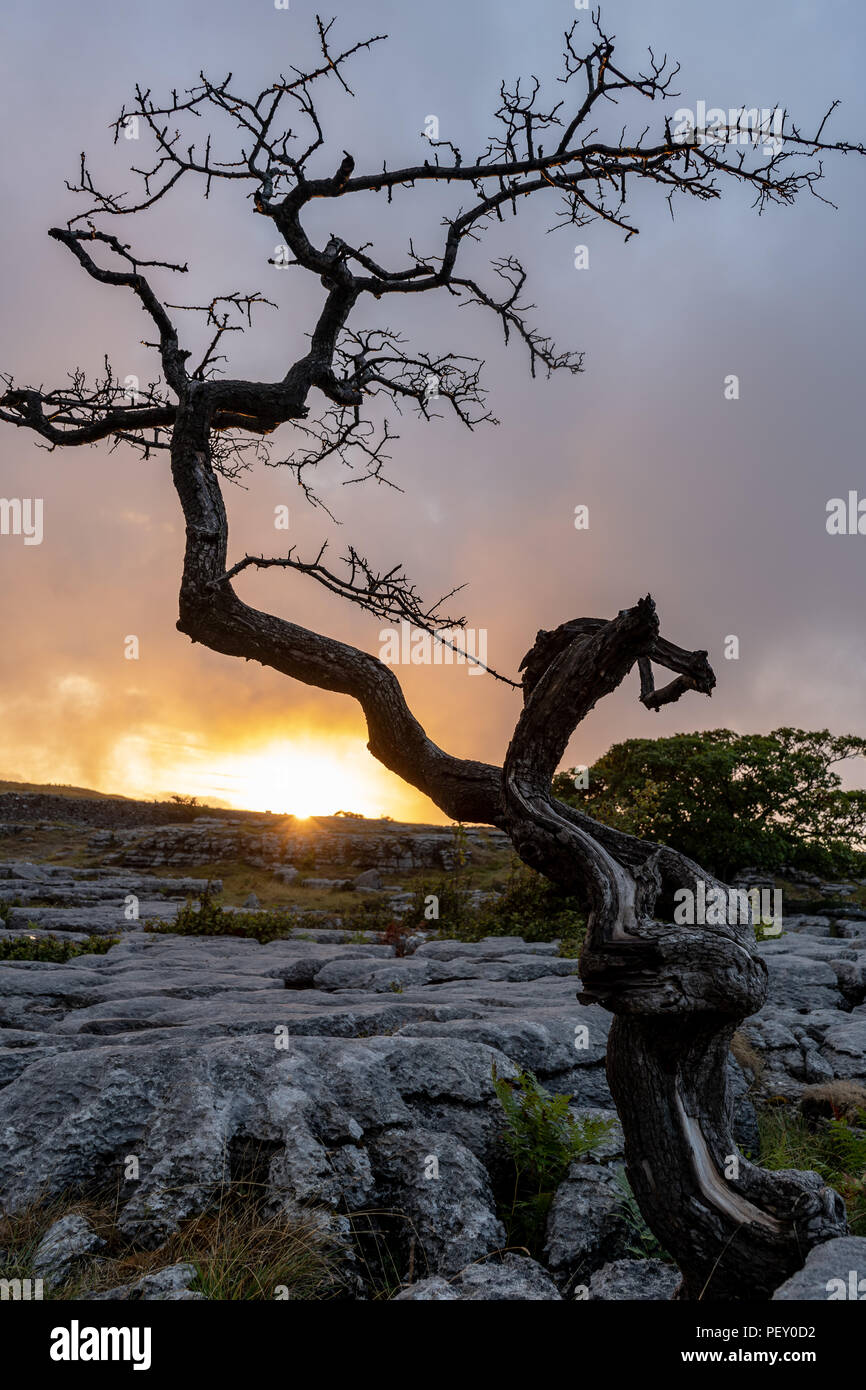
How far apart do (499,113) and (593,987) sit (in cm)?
546

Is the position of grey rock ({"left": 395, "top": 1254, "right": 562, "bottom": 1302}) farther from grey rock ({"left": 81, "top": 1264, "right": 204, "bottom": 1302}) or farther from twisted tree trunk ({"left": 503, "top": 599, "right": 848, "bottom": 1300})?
grey rock ({"left": 81, "top": 1264, "right": 204, "bottom": 1302})

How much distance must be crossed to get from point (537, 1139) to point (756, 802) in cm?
2612

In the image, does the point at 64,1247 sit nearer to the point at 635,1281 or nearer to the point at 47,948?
the point at 635,1281

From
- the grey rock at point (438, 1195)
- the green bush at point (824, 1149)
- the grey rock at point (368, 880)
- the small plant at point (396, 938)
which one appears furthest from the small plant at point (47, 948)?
the grey rock at point (368, 880)

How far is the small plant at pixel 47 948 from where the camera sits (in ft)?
37.8

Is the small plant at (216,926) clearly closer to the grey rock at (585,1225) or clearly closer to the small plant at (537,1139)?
the small plant at (537,1139)
